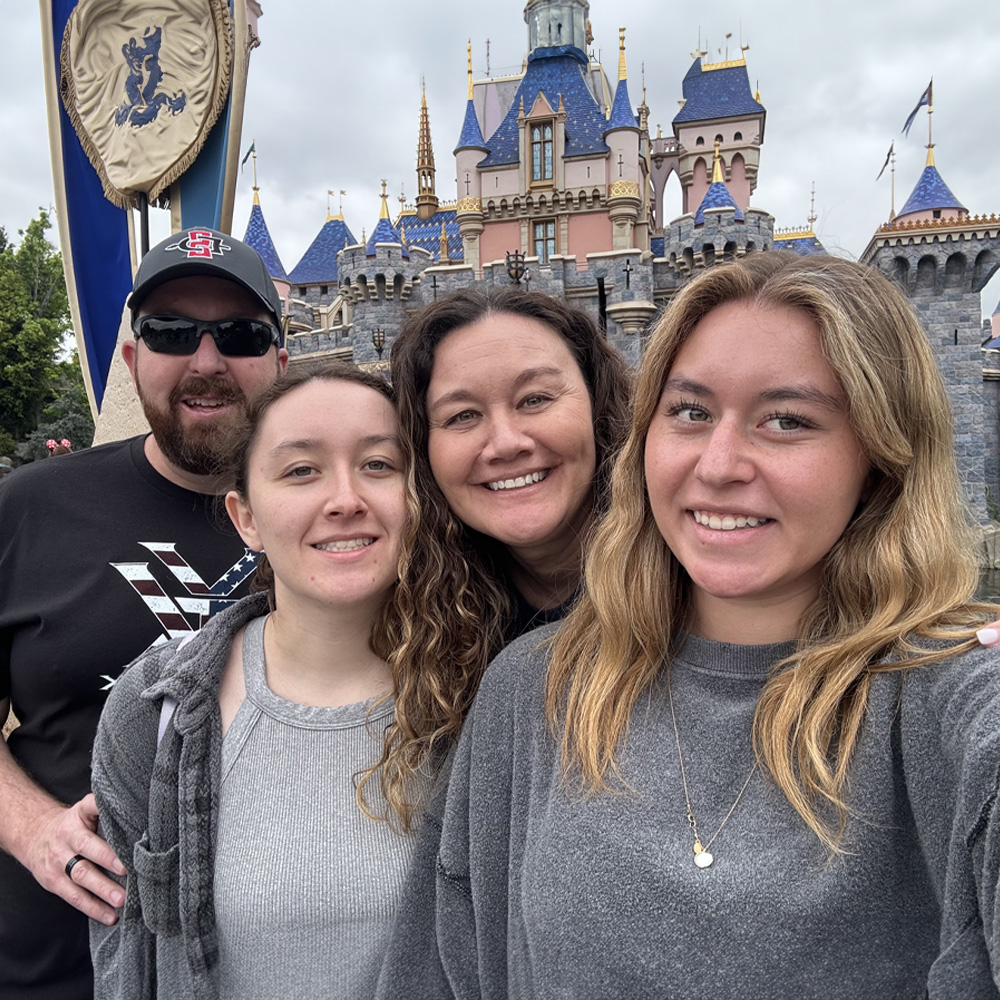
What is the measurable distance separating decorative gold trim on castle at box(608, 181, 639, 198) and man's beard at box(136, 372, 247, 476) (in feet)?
62.6

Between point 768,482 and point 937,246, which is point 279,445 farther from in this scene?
point 937,246

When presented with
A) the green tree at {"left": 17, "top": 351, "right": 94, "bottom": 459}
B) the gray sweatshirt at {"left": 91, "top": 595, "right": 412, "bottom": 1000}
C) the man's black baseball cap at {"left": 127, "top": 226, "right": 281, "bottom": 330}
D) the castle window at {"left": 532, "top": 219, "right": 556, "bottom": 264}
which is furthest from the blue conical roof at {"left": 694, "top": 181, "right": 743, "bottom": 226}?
the gray sweatshirt at {"left": 91, "top": 595, "right": 412, "bottom": 1000}

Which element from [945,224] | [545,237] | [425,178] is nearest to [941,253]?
[945,224]

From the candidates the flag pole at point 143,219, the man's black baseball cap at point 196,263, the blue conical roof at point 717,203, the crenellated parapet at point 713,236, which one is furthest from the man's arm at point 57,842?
the blue conical roof at point 717,203

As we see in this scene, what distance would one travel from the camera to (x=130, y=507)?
1.88m

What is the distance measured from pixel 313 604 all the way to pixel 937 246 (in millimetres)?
19240

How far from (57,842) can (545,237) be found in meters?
20.6

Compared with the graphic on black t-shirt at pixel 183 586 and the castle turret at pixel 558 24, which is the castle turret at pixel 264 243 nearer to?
the castle turret at pixel 558 24

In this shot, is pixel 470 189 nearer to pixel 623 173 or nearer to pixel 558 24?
pixel 623 173

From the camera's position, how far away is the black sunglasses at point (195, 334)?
2.01 m

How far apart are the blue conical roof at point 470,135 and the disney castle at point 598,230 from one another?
49mm

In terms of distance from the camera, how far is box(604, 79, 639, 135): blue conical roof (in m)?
19.4

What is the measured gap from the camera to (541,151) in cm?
2031

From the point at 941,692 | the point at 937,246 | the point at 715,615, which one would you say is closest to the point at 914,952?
the point at 941,692
